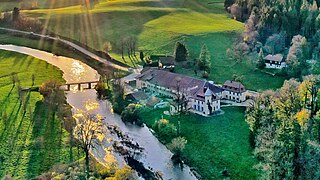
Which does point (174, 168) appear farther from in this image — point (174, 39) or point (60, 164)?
point (174, 39)

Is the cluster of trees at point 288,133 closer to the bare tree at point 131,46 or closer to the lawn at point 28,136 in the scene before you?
the lawn at point 28,136

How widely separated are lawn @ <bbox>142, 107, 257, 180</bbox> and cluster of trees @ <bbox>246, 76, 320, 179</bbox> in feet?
5.80

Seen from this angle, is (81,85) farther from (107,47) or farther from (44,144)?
(44,144)

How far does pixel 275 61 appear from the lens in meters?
80.2

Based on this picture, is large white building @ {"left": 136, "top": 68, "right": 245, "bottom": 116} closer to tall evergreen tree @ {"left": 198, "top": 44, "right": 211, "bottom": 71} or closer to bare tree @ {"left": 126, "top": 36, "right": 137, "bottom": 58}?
tall evergreen tree @ {"left": 198, "top": 44, "right": 211, "bottom": 71}

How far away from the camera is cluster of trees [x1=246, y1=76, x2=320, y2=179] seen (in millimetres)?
39625

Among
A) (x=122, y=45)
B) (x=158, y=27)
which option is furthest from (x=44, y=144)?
(x=158, y=27)

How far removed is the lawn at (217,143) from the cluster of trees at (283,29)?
2507 cm

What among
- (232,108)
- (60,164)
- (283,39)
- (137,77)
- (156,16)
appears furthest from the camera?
(156,16)

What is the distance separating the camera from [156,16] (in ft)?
400

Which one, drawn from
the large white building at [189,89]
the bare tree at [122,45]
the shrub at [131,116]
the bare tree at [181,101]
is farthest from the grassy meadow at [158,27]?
the shrub at [131,116]

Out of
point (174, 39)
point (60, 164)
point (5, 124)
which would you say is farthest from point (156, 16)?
point (60, 164)

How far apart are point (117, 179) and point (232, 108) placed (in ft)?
90.5

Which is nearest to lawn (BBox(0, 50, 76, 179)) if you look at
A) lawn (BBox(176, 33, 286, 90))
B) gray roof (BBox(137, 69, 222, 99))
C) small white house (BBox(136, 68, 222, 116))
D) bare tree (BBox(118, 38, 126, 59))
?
small white house (BBox(136, 68, 222, 116))
